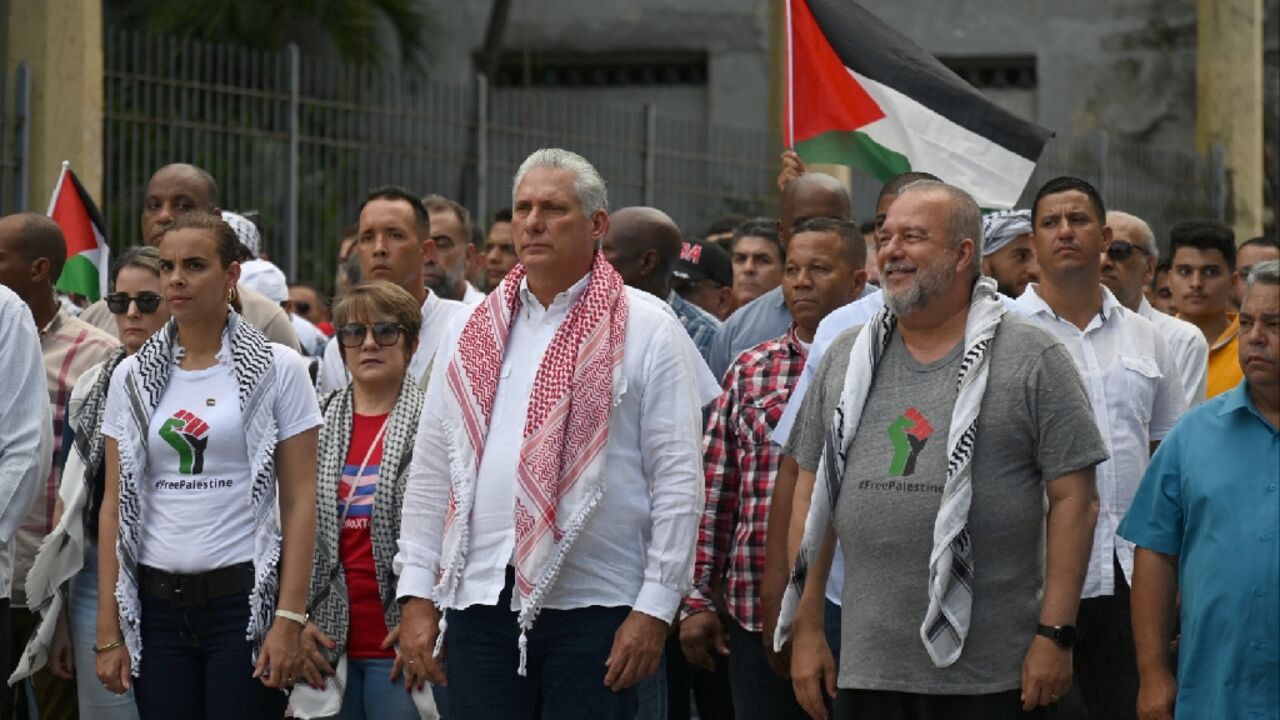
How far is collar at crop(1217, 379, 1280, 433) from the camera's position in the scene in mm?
5602

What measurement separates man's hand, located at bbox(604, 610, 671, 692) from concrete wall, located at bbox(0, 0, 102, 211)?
715cm

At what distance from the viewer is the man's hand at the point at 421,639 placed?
5.99 metres

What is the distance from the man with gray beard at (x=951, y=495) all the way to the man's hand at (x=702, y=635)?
116cm

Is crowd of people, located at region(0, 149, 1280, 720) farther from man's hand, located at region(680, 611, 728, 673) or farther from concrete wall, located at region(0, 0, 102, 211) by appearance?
concrete wall, located at region(0, 0, 102, 211)

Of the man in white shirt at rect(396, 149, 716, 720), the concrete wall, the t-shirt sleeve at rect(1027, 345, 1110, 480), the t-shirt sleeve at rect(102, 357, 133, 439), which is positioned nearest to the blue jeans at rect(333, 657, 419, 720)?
the man in white shirt at rect(396, 149, 716, 720)

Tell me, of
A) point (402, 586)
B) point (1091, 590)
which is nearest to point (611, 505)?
point (402, 586)

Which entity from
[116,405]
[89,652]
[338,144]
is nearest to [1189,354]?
[116,405]

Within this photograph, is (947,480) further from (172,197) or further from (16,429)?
(172,197)

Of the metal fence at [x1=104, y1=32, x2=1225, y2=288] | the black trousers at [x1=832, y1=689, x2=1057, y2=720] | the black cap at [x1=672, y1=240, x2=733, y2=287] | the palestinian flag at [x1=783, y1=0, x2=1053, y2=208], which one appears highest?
the metal fence at [x1=104, y1=32, x2=1225, y2=288]

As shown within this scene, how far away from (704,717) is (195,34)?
13.0 metres

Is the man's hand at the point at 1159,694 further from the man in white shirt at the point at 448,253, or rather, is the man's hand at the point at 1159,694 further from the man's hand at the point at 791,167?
the man in white shirt at the point at 448,253

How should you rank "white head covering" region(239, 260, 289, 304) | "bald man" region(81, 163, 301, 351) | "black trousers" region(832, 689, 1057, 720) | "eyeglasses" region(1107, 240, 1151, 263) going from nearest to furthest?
"black trousers" region(832, 689, 1057, 720), "eyeglasses" region(1107, 240, 1151, 263), "bald man" region(81, 163, 301, 351), "white head covering" region(239, 260, 289, 304)

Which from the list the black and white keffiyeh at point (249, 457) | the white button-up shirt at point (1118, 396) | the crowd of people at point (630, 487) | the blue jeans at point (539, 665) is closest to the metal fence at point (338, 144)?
the crowd of people at point (630, 487)

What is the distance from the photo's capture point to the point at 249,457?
21.4 ft
